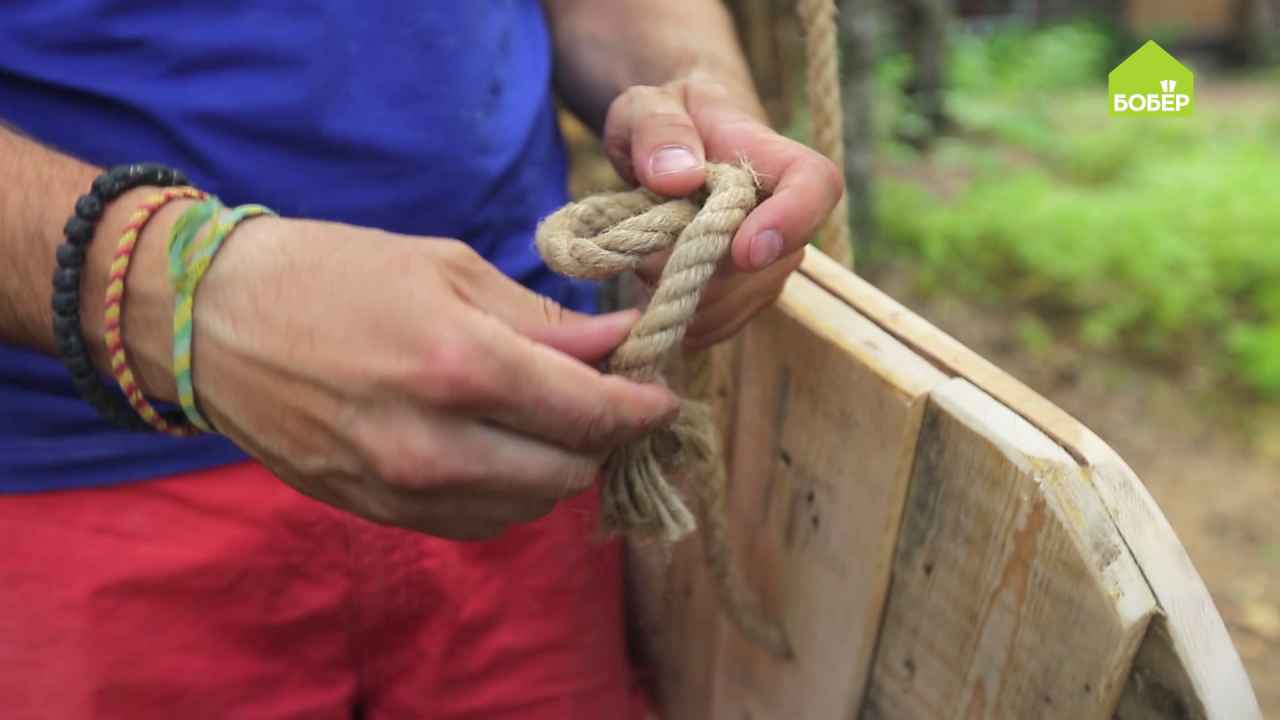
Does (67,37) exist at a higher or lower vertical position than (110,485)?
higher

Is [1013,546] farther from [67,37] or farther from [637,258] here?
[67,37]

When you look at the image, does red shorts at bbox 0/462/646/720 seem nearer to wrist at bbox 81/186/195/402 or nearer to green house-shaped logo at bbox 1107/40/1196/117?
wrist at bbox 81/186/195/402

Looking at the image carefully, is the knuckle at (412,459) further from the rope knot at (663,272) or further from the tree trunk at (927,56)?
the tree trunk at (927,56)

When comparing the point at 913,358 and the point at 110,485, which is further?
the point at 110,485

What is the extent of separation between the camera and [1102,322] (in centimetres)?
294

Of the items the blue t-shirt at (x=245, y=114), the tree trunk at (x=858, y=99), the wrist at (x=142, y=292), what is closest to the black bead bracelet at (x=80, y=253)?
the wrist at (x=142, y=292)

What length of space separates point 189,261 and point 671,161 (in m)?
0.36

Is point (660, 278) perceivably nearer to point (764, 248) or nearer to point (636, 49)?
point (764, 248)

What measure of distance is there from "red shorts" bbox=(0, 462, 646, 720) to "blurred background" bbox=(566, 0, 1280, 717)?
2.44ft

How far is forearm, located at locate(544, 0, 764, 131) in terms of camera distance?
3.45 feet

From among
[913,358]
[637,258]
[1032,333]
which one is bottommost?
[1032,333]

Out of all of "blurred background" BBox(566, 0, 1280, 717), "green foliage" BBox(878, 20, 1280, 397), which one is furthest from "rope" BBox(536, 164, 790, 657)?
"green foliage" BBox(878, 20, 1280, 397)

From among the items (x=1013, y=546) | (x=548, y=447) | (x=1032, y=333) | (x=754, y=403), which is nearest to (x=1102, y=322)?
(x=1032, y=333)

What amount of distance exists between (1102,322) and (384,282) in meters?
2.71
